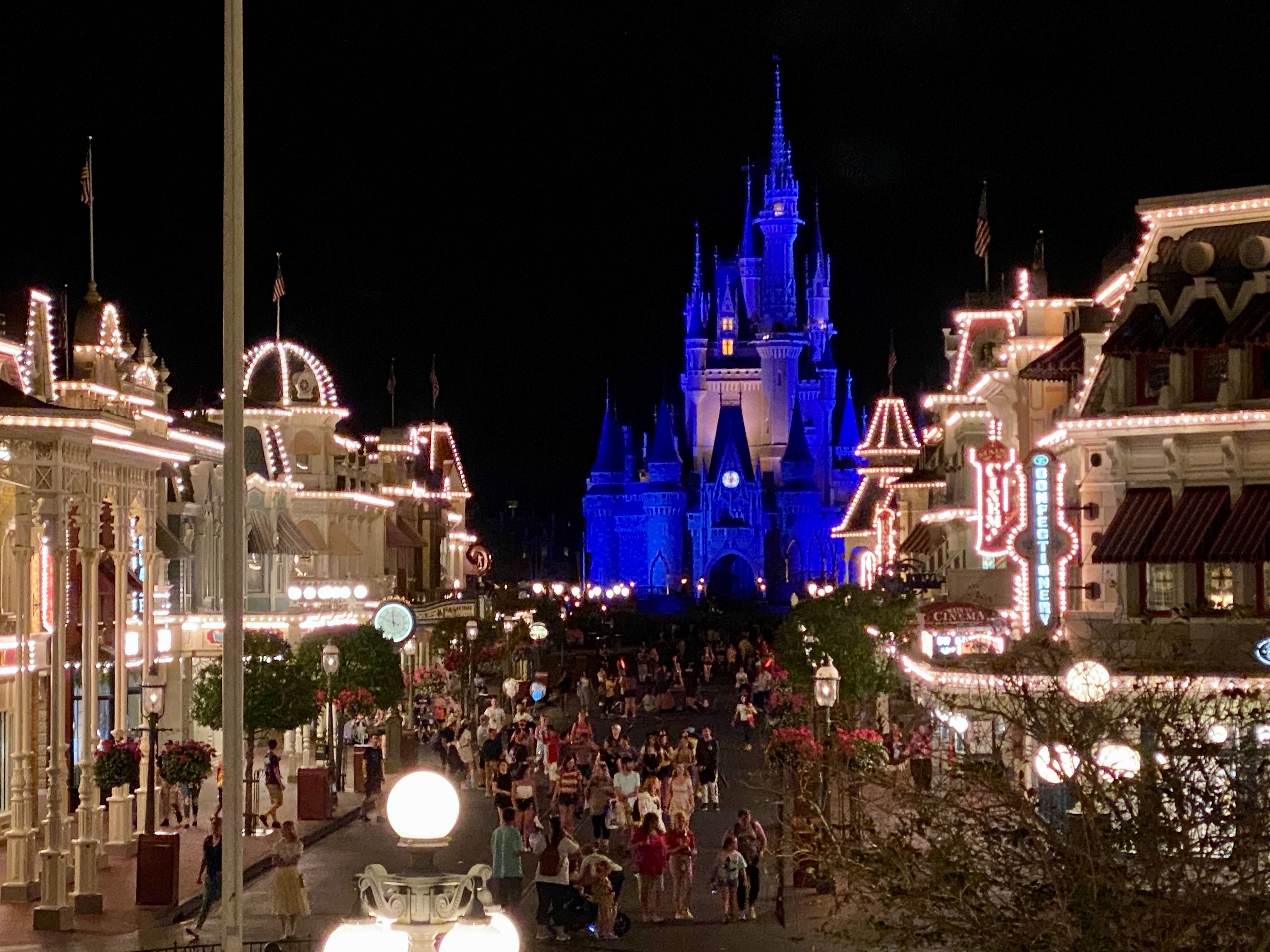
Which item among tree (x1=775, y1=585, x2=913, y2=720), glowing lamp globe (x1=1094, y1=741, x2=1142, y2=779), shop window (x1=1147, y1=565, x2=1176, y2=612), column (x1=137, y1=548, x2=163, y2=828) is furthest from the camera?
tree (x1=775, y1=585, x2=913, y2=720)

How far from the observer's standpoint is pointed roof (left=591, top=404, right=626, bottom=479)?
439 ft

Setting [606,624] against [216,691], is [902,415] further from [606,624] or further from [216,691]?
[216,691]

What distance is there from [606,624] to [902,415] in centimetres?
2180

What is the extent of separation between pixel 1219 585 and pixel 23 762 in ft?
51.8

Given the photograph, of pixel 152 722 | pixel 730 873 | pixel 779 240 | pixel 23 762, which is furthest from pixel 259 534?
pixel 779 240

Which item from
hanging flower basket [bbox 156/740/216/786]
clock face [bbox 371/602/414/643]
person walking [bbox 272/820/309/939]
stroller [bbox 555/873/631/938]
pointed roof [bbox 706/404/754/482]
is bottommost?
stroller [bbox 555/873/631/938]

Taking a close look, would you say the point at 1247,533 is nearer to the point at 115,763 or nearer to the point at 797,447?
the point at 115,763

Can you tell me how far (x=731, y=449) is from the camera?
131 m

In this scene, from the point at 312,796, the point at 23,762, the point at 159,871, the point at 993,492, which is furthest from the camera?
the point at 993,492

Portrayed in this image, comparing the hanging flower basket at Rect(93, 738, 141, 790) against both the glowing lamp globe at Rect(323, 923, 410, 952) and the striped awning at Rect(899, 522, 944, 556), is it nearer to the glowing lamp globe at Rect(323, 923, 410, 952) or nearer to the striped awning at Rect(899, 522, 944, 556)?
the glowing lamp globe at Rect(323, 923, 410, 952)

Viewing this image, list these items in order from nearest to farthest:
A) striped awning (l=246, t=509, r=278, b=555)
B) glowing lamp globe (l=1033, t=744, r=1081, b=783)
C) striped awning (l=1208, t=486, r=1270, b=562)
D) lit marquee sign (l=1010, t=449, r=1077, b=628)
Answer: glowing lamp globe (l=1033, t=744, r=1081, b=783), striped awning (l=1208, t=486, r=1270, b=562), lit marquee sign (l=1010, t=449, r=1077, b=628), striped awning (l=246, t=509, r=278, b=555)

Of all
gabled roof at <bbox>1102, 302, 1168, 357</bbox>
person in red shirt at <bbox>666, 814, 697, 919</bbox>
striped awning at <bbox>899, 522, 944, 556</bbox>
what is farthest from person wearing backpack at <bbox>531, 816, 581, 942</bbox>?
striped awning at <bbox>899, 522, 944, 556</bbox>

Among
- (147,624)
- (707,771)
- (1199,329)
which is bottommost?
(707,771)

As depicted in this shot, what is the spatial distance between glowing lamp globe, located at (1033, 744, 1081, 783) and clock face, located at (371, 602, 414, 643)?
26.5 meters
